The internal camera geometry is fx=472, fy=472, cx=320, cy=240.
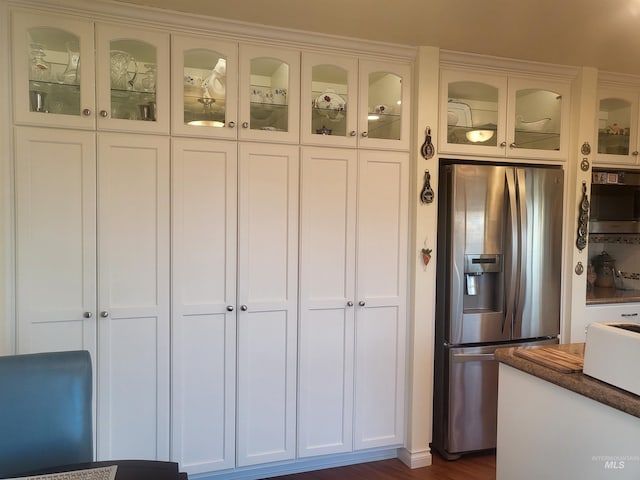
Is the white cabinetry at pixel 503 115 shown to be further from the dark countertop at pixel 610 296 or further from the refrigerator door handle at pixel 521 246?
the dark countertop at pixel 610 296

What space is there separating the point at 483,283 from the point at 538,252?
1.29ft

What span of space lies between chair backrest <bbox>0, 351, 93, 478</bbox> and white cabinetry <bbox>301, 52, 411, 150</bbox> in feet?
5.13

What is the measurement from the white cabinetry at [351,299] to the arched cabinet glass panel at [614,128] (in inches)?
59.1

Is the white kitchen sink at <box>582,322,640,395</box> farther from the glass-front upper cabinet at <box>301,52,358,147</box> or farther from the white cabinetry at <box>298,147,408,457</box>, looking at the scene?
the glass-front upper cabinet at <box>301,52,358,147</box>

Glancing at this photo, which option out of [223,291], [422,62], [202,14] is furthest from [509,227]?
[202,14]

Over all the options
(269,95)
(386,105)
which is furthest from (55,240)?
(386,105)

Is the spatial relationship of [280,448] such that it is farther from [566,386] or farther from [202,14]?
[202,14]

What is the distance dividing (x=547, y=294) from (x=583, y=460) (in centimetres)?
164

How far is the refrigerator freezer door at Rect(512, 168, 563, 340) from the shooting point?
2783 millimetres

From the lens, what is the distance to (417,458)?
8.93ft

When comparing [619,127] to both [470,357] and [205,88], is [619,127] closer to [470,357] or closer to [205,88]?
[470,357]

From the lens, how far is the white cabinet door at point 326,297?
2.53 meters

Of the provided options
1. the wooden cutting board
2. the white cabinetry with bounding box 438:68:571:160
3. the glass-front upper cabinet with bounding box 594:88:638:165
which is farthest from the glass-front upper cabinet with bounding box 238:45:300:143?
the glass-front upper cabinet with bounding box 594:88:638:165

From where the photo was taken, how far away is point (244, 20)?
7.55 feet
